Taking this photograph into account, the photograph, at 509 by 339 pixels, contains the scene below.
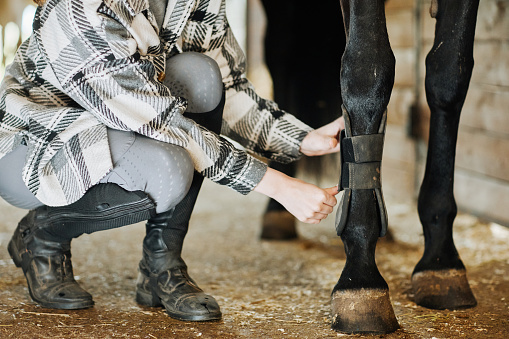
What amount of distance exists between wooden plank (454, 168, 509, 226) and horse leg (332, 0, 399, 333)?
39.9 inches

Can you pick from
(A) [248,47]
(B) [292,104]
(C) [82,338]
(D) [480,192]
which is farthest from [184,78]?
(A) [248,47]

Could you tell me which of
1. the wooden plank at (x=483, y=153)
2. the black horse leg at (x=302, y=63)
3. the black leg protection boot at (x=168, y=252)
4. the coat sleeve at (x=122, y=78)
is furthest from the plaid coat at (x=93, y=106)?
the wooden plank at (x=483, y=153)

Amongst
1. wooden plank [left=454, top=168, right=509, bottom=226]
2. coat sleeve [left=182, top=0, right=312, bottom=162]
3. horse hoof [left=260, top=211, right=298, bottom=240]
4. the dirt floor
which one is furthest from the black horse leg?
wooden plank [left=454, top=168, right=509, bottom=226]

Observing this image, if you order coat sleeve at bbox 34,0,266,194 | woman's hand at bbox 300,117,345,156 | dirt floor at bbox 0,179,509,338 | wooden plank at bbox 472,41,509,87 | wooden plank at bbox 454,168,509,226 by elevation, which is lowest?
dirt floor at bbox 0,179,509,338

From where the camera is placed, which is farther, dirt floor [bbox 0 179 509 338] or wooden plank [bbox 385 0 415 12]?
wooden plank [bbox 385 0 415 12]

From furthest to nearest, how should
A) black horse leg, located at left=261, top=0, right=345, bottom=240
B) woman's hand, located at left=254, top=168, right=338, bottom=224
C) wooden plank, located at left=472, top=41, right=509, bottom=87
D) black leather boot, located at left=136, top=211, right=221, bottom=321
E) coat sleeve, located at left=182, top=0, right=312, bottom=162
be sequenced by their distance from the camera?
wooden plank, located at left=472, top=41, right=509, bottom=87 < black horse leg, located at left=261, top=0, right=345, bottom=240 < coat sleeve, located at left=182, top=0, right=312, bottom=162 < black leather boot, located at left=136, top=211, right=221, bottom=321 < woman's hand, located at left=254, top=168, right=338, bottom=224

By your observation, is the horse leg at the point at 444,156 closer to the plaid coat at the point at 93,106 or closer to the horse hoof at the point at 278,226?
the plaid coat at the point at 93,106

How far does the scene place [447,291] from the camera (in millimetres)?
1118

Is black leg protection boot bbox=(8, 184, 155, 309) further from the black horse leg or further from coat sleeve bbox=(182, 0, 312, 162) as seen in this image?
the black horse leg

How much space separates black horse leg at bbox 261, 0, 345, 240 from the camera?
1.69 metres

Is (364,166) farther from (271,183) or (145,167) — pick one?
(145,167)

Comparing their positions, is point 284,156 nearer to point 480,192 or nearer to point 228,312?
point 228,312

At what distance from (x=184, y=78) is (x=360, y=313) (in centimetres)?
52

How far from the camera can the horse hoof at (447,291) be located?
1.12m
